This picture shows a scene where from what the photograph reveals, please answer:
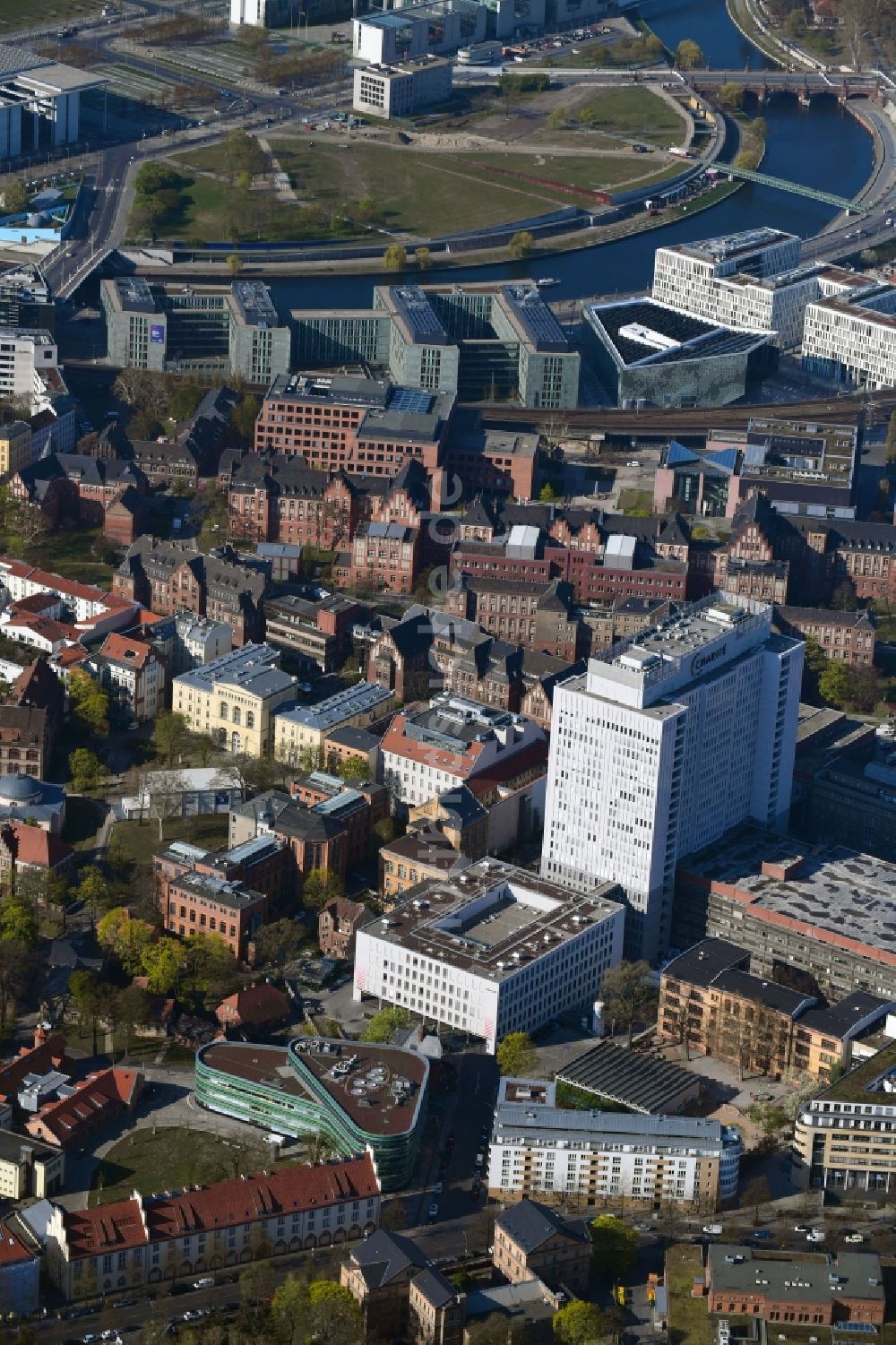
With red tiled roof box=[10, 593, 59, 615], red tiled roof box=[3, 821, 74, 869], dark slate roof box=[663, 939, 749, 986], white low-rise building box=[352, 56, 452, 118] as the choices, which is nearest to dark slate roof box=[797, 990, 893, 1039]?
dark slate roof box=[663, 939, 749, 986]

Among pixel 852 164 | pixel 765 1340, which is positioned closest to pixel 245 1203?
pixel 765 1340

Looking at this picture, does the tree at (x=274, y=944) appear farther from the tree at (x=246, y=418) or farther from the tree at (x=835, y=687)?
the tree at (x=246, y=418)

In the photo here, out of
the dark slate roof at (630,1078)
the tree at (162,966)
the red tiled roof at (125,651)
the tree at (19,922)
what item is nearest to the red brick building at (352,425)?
the red tiled roof at (125,651)

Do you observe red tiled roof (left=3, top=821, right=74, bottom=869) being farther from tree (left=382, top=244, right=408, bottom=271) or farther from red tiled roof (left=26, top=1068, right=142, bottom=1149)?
tree (left=382, top=244, right=408, bottom=271)

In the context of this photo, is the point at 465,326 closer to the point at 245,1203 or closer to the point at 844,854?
the point at 844,854

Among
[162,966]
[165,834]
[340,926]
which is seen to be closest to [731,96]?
[165,834]

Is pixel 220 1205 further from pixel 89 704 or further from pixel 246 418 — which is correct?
pixel 246 418

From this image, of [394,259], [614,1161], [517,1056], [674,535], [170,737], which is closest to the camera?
[614,1161]
